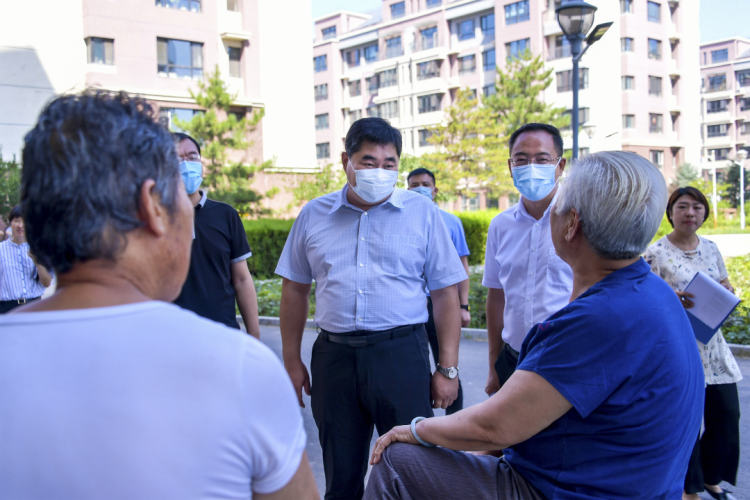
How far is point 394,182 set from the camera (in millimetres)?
3596

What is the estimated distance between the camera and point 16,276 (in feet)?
20.7

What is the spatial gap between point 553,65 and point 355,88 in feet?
80.4

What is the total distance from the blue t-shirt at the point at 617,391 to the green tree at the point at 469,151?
3365 cm

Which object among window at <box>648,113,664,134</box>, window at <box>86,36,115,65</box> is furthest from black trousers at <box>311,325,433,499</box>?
window at <box>648,113,664,134</box>

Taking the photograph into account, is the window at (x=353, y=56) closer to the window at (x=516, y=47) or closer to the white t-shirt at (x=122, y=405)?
the window at (x=516, y=47)

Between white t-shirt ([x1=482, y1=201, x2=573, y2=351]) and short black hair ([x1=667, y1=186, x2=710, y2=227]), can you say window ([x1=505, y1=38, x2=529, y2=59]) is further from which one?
white t-shirt ([x1=482, y1=201, x2=573, y2=351])

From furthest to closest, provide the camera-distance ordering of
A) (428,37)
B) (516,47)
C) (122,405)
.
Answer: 1. (428,37)
2. (516,47)
3. (122,405)

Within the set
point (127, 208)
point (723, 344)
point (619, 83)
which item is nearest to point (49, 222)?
point (127, 208)

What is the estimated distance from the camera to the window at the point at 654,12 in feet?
170

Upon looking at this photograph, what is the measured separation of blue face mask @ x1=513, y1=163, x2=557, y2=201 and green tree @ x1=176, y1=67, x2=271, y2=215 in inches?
796

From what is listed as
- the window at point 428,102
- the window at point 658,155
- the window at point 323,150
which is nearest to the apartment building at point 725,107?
the window at point 658,155

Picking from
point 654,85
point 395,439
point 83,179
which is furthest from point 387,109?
point 83,179

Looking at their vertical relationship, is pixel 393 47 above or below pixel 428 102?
above

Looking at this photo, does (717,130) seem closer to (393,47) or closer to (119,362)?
(393,47)
